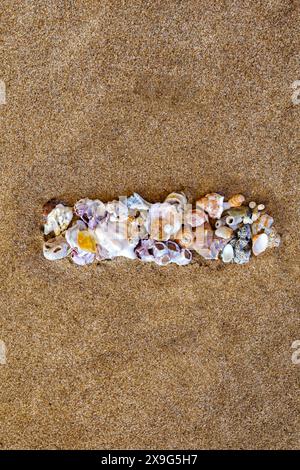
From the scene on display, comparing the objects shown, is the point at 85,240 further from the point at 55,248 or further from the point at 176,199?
the point at 176,199

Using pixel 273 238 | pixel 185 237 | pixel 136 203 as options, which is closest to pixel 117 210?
pixel 136 203

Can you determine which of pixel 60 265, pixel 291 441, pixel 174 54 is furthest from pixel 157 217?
pixel 291 441

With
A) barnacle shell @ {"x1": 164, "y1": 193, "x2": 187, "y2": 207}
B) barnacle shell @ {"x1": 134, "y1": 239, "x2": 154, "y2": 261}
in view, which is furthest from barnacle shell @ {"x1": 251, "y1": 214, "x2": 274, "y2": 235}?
barnacle shell @ {"x1": 134, "y1": 239, "x2": 154, "y2": 261}

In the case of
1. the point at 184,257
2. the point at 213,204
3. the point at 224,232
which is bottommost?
the point at 184,257

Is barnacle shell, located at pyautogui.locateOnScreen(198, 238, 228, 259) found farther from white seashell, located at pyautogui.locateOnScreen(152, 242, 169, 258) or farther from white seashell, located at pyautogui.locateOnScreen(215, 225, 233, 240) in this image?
white seashell, located at pyautogui.locateOnScreen(152, 242, 169, 258)

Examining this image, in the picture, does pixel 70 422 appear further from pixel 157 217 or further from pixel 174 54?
pixel 174 54

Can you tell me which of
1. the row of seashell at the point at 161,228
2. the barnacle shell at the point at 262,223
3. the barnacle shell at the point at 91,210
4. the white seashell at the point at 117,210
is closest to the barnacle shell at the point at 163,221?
the row of seashell at the point at 161,228
